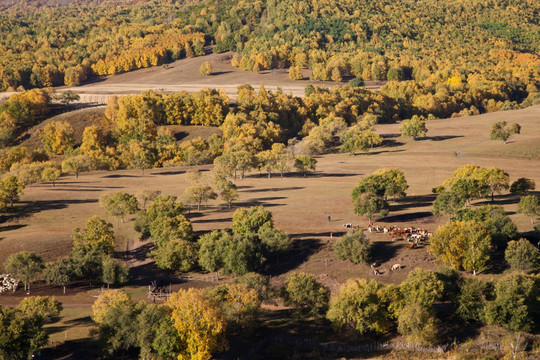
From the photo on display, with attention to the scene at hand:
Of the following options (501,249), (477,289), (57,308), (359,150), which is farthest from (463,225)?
(359,150)

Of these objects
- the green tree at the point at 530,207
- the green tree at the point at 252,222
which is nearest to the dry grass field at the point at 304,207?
the green tree at the point at 530,207

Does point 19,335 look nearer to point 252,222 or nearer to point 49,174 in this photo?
point 252,222

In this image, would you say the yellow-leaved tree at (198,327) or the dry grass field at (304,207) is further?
the dry grass field at (304,207)

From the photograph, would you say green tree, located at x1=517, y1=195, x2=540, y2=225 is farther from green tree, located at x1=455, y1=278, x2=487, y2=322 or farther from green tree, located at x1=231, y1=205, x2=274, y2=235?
green tree, located at x1=231, y1=205, x2=274, y2=235

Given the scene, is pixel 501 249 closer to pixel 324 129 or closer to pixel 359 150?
pixel 359 150

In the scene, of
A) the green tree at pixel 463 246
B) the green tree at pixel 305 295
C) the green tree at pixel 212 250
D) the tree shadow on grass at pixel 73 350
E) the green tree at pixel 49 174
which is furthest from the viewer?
the green tree at pixel 49 174

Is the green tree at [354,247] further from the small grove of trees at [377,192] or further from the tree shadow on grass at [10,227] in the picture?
the tree shadow on grass at [10,227]
